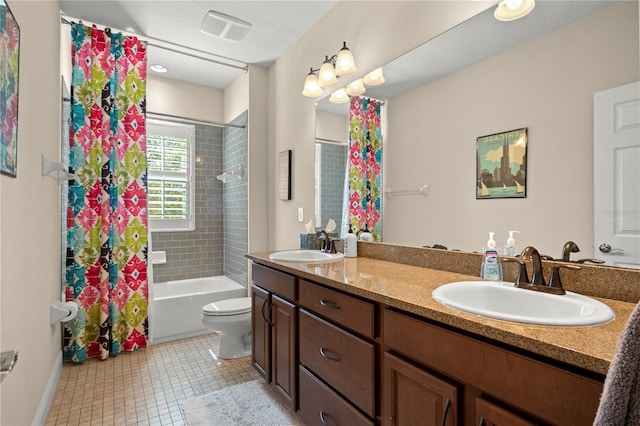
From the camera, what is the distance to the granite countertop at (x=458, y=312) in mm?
692

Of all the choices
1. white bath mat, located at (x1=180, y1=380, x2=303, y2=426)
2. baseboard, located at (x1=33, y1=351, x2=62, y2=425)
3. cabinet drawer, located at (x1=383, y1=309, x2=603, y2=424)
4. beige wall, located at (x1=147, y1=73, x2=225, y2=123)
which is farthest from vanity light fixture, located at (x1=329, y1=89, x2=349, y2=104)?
baseboard, located at (x1=33, y1=351, x2=62, y2=425)

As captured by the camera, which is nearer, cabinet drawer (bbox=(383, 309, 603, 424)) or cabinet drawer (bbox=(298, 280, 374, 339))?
cabinet drawer (bbox=(383, 309, 603, 424))

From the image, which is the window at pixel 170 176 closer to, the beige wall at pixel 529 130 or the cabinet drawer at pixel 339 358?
the cabinet drawer at pixel 339 358

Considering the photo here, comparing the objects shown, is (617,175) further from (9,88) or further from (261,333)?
(9,88)

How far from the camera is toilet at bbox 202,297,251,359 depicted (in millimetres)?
2574

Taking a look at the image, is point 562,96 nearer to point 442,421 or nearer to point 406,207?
point 406,207

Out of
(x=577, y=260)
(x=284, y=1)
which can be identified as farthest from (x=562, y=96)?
(x=284, y=1)

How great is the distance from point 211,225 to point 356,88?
2.72 m

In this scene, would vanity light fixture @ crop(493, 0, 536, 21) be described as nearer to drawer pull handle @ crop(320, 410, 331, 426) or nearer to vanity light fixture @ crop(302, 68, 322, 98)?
vanity light fixture @ crop(302, 68, 322, 98)

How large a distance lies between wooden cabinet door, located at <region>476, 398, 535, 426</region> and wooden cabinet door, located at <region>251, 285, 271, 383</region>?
1373 mm

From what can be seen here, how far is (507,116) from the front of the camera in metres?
1.38

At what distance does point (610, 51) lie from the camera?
1.12m

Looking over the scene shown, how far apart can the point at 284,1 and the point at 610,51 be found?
200cm

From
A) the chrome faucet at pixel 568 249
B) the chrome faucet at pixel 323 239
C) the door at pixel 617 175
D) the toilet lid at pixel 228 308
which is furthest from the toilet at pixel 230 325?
the door at pixel 617 175
